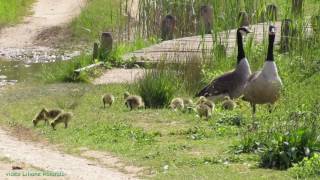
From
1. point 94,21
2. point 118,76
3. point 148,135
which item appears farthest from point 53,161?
point 94,21

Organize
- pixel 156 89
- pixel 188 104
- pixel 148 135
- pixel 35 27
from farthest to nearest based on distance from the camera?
1. pixel 35 27
2. pixel 156 89
3. pixel 188 104
4. pixel 148 135

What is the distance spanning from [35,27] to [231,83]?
21.0 m

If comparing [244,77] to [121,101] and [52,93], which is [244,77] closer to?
[121,101]

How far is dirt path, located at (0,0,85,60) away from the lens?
105ft

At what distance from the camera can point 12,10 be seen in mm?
39094

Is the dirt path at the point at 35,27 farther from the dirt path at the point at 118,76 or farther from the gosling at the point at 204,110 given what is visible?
the gosling at the point at 204,110

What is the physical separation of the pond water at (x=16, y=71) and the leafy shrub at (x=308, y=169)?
42.1 ft

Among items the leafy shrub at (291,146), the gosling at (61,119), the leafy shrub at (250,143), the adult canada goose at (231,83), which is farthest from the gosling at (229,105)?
the leafy shrub at (291,146)

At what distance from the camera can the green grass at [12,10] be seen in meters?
37.5

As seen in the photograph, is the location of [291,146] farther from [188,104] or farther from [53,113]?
[53,113]

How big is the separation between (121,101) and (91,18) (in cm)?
1795

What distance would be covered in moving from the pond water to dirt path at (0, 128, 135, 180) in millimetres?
9057

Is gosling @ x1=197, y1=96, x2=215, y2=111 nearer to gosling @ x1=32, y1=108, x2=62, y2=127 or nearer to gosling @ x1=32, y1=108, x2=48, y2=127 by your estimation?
gosling @ x1=32, y1=108, x2=62, y2=127

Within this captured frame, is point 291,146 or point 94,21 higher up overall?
point 291,146
